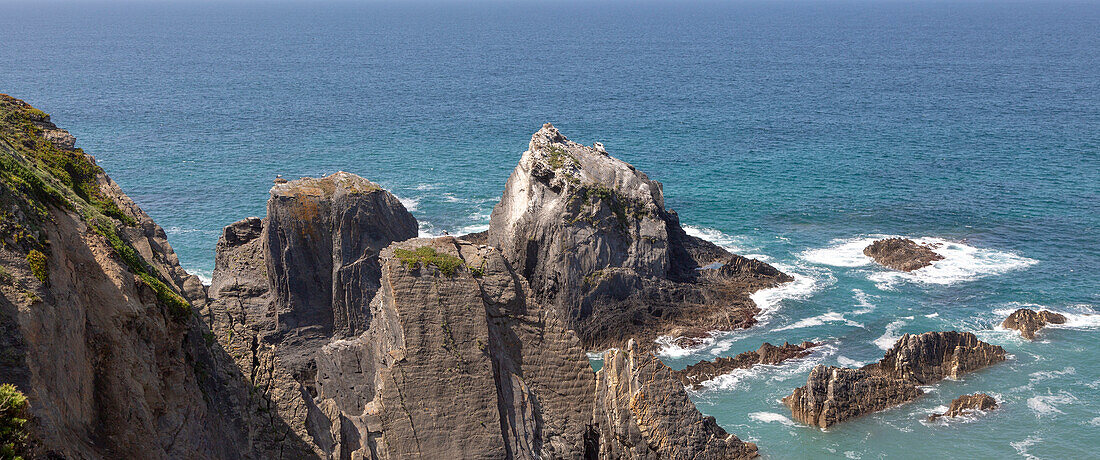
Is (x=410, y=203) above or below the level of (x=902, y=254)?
above

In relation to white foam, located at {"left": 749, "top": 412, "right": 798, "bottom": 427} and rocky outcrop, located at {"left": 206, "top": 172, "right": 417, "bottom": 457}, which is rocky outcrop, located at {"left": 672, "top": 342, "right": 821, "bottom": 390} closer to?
white foam, located at {"left": 749, "top": 412, "right": 798, "bottom": 427}

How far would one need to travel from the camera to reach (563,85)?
144000 mm

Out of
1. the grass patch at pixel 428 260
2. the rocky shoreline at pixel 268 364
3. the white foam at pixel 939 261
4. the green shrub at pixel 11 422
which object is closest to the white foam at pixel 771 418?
the rocky shoreline at pixel 268 364

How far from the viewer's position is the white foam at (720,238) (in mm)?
62025

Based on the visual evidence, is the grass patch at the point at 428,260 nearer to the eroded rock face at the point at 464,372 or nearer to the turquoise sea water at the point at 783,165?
the eroded rock face at the point at 464,372

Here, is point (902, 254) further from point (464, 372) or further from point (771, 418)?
point (464, 372)

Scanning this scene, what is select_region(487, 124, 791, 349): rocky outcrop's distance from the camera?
46406 mm

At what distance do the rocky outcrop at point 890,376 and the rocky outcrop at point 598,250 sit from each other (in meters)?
9.40

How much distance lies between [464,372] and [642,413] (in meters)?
3.81

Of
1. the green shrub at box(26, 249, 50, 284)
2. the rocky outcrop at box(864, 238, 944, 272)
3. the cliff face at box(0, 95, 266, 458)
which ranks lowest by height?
the rocky outcrop at box(864, 238, 944, 272)

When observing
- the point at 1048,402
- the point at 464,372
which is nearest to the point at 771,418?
the point at 1048,402

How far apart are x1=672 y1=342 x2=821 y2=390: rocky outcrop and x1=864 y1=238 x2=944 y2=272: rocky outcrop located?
591 inches

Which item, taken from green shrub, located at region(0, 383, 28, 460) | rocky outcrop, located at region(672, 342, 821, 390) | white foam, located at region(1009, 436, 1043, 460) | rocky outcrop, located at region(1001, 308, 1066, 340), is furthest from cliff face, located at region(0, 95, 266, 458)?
rocky outcrop, located at region(1001, 308, 1066, 340)

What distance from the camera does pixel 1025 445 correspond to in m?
36.0
